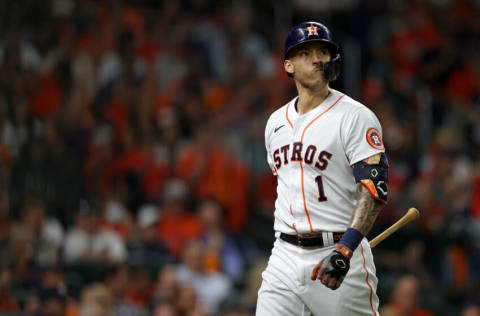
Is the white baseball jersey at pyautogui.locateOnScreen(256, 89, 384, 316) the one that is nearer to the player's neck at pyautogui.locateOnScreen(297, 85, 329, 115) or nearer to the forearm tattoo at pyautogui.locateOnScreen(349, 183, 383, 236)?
the player's neck at pyautogui.locateOnScreen(297, 85, 329, 115)

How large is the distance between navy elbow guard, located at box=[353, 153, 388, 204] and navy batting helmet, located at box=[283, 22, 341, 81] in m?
0.56

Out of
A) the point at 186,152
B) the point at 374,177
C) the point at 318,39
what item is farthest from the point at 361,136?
the point at 186,152

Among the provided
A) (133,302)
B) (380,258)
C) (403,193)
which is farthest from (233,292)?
(403,193)

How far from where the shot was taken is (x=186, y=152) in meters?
9.42

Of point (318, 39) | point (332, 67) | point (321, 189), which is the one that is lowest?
point (321, 189)

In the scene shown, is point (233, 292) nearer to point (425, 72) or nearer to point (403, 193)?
point (403, 193)

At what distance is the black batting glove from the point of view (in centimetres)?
381

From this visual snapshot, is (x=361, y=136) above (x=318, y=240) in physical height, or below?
above

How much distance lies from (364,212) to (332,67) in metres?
0.82

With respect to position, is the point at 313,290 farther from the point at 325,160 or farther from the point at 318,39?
the point at 318,39

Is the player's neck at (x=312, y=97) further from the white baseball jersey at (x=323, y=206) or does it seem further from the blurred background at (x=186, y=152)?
the blurred background at (x=186, y=152)

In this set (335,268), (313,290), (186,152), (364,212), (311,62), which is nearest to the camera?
(335,268)

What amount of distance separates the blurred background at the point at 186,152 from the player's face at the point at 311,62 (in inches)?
134

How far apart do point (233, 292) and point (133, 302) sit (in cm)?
100
